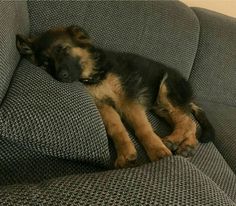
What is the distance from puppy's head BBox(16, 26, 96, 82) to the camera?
189cm

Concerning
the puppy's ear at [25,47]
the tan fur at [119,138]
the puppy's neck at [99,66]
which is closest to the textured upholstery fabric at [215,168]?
the tan fur at [119,138]

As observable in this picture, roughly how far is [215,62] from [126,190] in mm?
2015

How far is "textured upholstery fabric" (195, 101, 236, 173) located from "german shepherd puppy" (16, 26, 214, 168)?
158 millimetres

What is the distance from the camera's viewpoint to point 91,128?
1.38 m

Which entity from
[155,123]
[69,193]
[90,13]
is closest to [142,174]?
[69,193]

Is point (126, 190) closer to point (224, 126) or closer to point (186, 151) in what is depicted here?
point (186, 151)

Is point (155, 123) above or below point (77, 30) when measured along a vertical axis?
below

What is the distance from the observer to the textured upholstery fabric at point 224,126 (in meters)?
2.17

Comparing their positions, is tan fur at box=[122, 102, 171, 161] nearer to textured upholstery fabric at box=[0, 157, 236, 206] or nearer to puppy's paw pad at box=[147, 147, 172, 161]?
puppy's paw pad at box=[147, 147, 172, 161]

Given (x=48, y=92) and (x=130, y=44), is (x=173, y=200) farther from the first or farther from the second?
(x=130, y=44)

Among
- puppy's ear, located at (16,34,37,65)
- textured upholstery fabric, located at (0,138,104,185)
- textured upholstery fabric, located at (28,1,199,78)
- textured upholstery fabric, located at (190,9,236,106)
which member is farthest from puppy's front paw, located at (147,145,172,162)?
textured upholstery fabric, located at (190,9,236,106)

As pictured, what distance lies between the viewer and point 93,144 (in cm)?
135

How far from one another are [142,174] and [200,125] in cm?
122

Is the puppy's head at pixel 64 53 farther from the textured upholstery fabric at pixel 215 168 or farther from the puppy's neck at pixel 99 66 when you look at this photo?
the textured upholstery fabric at pixel 215 168
